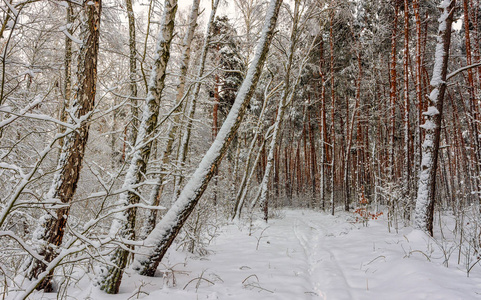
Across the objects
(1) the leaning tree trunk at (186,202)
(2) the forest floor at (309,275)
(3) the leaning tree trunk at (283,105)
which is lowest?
(2) the forest floor at (309,275)

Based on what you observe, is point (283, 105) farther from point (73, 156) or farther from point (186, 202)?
point (73, 156)

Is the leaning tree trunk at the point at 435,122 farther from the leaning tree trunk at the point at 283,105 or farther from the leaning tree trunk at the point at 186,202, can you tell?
the leaning tree trunk at the point at 186,202

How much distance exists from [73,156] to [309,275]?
3.57 meters

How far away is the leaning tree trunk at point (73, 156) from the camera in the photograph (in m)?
→ 2.55

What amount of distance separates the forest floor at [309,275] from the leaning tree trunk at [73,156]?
0.39 metres

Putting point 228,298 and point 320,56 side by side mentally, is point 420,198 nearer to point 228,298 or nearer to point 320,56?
point 228,298

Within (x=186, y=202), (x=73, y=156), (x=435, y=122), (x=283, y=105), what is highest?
(x=283, y=105)

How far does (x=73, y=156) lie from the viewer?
2.62m

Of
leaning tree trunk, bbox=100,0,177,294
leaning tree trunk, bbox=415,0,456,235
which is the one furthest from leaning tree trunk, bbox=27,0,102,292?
leaning tree trunk, bbox=415,0,456,235

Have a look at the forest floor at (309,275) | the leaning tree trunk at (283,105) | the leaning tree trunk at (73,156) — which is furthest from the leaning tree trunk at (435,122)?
the leaning tree trunk at (73,156)

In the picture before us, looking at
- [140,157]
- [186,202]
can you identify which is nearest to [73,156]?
[140,157]

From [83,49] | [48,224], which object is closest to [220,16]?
[83,49]

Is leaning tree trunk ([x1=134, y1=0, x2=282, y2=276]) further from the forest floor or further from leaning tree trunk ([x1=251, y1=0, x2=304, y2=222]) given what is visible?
leaning tree trunk ([x1=251, y1=0, x2=304, y2=222])

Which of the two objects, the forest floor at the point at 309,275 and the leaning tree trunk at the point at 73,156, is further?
the forest floor at the point at 309,275
